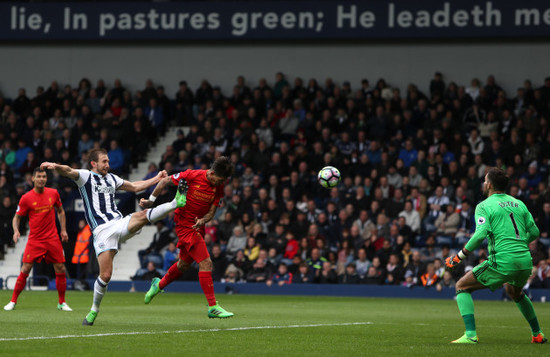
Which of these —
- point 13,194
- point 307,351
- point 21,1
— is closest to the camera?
point 307,351

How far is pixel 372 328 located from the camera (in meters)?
12.3

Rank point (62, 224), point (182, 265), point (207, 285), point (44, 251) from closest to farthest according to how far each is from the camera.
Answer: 1. point (207, 285)
2. point (182, 265)
3. point (62, 224)
4. point (44, 251)

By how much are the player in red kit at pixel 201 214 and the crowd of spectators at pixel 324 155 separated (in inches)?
382

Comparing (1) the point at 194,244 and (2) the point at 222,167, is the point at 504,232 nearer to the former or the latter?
(2) the point at 222,167

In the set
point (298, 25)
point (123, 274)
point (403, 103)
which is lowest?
point (123, 274)

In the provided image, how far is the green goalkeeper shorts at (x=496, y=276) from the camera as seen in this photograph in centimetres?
978

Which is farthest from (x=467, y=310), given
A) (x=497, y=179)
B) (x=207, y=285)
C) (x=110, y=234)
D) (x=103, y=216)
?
(x=103, y=216)

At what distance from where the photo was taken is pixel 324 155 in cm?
2717

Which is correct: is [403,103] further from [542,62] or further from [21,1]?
[21,1]

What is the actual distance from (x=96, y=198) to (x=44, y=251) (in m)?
4.60

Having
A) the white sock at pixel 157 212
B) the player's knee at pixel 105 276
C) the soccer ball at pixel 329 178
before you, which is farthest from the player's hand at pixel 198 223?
the soccer ball at pixel 329 178

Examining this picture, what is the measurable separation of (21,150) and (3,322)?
18.7 metres

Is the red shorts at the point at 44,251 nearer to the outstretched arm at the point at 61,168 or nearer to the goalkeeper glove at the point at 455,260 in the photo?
the outstretched arm at the point at 61,168

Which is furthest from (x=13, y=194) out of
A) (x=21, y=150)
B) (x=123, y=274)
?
(x=123, y=274)
